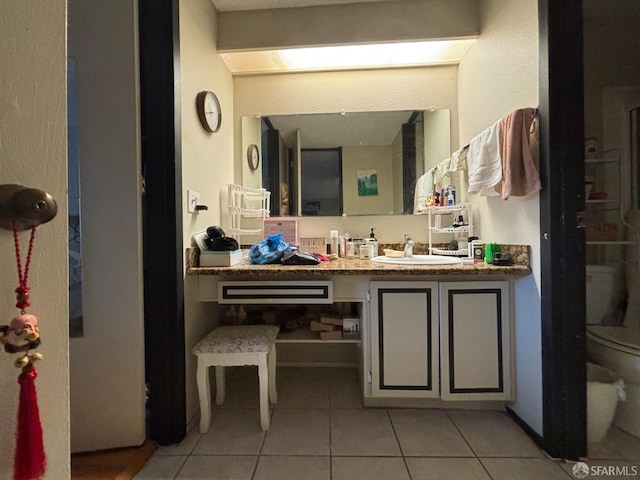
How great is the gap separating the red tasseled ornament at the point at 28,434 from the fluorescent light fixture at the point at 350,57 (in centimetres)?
207

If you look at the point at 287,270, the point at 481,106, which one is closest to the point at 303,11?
the point at 481,106

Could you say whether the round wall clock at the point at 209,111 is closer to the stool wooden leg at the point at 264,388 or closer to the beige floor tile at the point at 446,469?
the stool wooden leg at the point at 264,388

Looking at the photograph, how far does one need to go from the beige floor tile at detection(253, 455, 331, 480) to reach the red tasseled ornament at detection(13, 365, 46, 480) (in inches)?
35.4

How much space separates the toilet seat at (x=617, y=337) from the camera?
52.8 inches

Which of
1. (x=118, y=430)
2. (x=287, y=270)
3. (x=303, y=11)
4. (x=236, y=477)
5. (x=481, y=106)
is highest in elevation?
(x=303, y=11)

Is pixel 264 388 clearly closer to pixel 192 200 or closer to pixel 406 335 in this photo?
pixel 406 335

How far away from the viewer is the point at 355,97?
6.98 feet

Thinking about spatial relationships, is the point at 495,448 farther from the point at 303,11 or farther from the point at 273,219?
the point at 303,11

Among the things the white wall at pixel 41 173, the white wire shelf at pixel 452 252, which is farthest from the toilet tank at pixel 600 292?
the white wall at pixel 41 173

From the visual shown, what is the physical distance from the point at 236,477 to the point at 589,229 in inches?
92.7

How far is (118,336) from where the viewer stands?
4.22ft

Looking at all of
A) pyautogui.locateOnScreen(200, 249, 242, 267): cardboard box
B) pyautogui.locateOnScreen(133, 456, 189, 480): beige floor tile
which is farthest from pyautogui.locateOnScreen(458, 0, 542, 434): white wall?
pyautogui.locateOnScreen(133, 456, 189, 480): beige floor tile

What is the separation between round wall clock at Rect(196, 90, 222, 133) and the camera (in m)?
1.63

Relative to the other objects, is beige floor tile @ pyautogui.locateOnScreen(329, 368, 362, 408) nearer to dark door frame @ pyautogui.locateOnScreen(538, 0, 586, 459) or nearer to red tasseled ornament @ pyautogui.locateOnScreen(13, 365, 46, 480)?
dark door frame @ pyautogui.locateOnScreen(538, 0, 586, 459)
